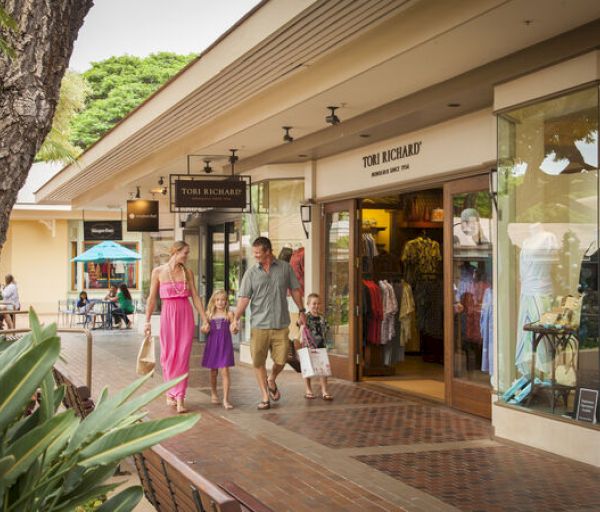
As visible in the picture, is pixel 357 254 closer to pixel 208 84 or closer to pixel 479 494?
pixel 208 84

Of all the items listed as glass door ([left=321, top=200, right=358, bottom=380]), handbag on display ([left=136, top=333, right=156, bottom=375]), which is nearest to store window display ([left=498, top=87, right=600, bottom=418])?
handbag on display ([left=136, top=333, right=156, bottom=375])

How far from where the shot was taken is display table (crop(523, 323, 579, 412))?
7.25m

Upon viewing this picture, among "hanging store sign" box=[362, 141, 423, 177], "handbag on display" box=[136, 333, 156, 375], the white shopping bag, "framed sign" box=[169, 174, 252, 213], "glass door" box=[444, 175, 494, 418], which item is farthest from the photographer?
"framed sign" box=[169, 174, 252, 213]

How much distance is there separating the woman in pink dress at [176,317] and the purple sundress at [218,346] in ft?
0.93

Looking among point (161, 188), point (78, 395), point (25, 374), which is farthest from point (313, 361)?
point (161, 188)

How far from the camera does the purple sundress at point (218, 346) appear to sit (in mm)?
9758

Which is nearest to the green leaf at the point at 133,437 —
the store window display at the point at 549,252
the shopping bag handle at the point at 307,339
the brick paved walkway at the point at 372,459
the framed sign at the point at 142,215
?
the brick paved walkway at the point at 372,459

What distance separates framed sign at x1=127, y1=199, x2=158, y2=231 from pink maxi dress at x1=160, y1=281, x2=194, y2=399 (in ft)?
32.5

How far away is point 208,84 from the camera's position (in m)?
9.89

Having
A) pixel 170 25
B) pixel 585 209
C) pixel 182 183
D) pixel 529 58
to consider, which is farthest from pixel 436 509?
pixel 170 25

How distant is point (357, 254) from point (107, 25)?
282 ft

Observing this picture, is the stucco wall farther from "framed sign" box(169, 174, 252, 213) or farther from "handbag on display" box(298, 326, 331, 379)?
"handbag on display" box(298, 326, 331, 379)

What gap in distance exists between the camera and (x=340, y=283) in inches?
495

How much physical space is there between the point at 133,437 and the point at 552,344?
5.98 metres
